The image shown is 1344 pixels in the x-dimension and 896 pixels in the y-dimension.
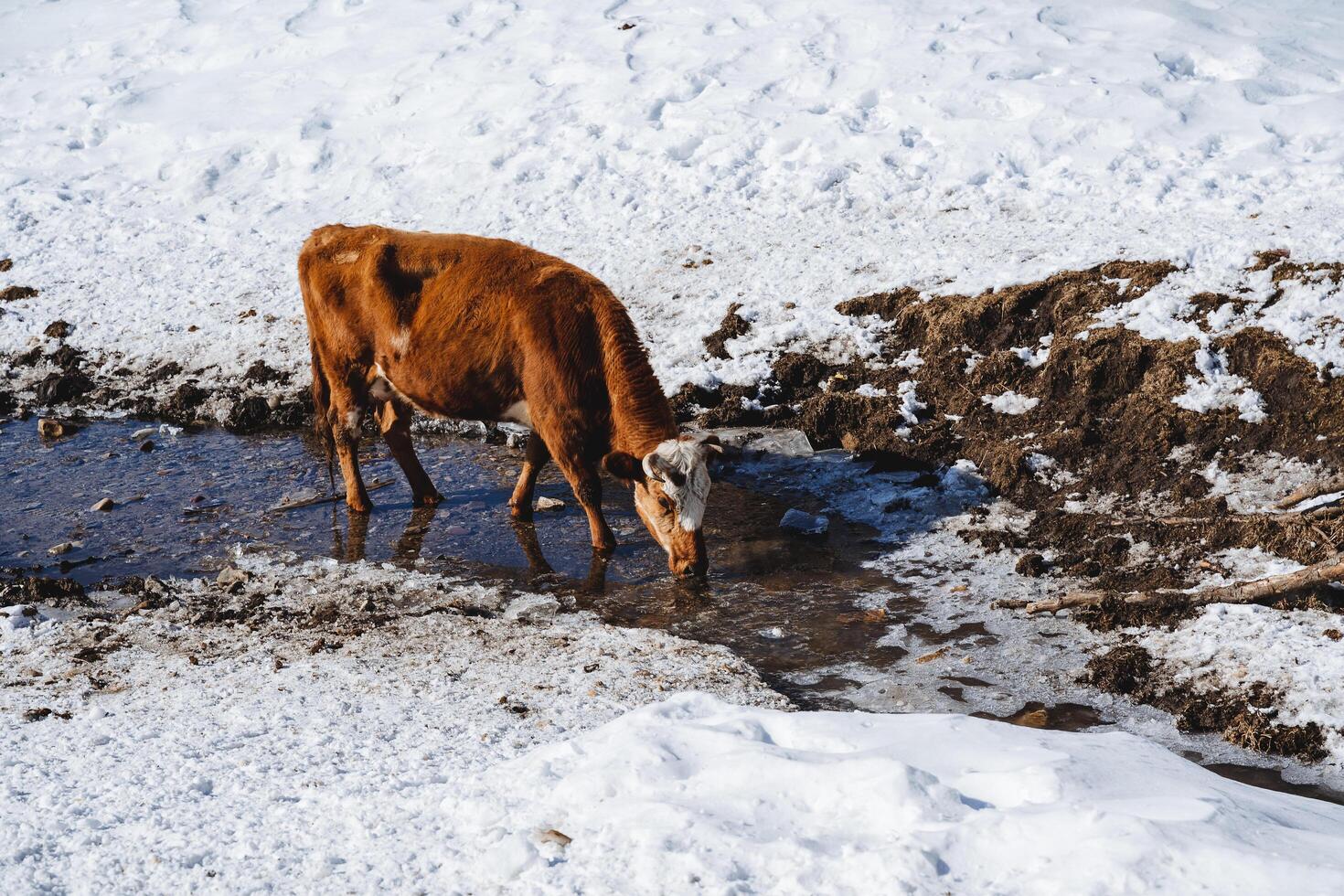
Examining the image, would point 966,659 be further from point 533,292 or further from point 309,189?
point 309,189

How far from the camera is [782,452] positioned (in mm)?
10164

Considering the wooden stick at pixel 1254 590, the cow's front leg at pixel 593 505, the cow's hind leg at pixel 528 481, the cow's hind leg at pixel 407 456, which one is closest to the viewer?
the wooden stick at pixel 1254 590

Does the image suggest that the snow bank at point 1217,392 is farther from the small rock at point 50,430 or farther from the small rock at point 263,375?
the small rock at point 50,430

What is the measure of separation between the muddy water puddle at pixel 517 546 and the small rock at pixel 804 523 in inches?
3.1

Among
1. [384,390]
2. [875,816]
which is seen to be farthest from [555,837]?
[384,390]

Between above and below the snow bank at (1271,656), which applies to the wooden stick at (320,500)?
below

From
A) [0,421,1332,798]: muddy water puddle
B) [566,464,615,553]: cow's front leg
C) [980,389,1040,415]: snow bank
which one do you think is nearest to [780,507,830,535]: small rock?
[0,421,1332,798]: muddy water puddle

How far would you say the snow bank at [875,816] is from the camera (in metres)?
3.59

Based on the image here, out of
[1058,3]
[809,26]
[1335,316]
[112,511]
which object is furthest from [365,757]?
[1058,3]

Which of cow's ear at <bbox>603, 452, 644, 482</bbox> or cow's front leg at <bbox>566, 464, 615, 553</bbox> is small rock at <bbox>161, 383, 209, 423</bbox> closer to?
cow's front leg at <bbox>566, 464, 615, 553</bbox>

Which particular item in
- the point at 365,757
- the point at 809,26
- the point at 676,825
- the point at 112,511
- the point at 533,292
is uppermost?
the point at 809,26

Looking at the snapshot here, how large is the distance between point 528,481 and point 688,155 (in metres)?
7.56

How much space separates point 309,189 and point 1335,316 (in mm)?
13492

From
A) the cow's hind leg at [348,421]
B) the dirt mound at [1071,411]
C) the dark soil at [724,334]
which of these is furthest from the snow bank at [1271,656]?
the cow's hind leg at [348,421]
